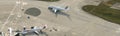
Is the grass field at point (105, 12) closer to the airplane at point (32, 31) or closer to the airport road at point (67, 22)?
the airport road at point (67, 22)

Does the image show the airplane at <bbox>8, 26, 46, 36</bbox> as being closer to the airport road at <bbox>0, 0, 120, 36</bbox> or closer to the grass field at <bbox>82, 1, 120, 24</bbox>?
the airport road at <bbox>0, 0, 120, 36</bbox>

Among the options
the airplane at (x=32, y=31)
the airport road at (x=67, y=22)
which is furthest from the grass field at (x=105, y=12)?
the airplane at (x=32, y=31)

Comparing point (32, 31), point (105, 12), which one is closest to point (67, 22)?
point (32, 31)

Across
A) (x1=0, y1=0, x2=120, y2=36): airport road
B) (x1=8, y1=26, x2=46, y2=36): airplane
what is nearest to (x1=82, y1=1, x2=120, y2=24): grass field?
(x1=0, y1=0, x2=120, y2=36): airport road

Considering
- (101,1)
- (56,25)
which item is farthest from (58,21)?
(101,1)

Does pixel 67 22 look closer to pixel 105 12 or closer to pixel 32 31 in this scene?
pixel 32 31
